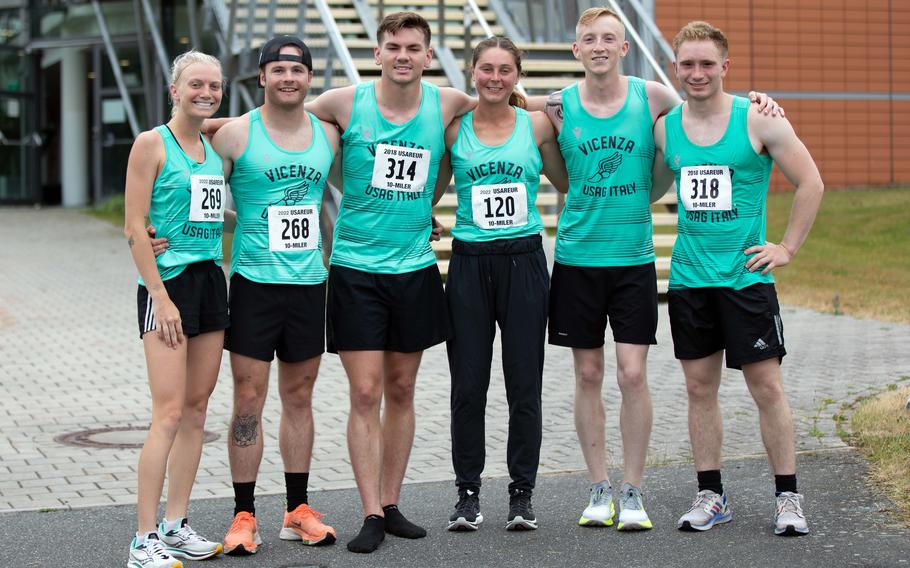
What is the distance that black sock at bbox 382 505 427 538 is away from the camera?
519 centimetres

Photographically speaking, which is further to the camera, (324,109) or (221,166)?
(324,109)

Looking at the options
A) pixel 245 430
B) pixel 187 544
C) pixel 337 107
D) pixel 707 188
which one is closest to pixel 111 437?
pixel 245 430

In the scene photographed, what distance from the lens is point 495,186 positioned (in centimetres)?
520

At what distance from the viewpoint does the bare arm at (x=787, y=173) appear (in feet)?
16.9

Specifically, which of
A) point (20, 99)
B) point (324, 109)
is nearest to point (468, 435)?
point (324, 109)

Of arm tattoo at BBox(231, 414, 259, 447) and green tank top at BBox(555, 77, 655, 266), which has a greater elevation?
green tank top at BBox(555, 77, 655, 266)

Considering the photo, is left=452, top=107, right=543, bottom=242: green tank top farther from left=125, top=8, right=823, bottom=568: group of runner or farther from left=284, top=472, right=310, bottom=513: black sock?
left=284, top=472, right=310, bottom=513: black sock

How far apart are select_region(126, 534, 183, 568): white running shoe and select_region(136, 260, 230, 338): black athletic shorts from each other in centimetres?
78

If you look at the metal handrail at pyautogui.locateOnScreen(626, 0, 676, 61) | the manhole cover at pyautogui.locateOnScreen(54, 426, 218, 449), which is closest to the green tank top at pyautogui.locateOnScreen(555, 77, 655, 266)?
the manhole cover at pyautogui.locateOnScreen(54, 426, 218, 449)

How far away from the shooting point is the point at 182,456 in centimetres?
506

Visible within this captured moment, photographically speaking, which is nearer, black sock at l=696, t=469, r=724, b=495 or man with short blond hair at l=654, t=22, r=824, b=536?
man with short blond hair at l=654, t=22, r=824, b=536

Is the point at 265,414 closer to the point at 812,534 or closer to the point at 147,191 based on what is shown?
the point at 147,191

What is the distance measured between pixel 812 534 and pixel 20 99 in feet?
95.6

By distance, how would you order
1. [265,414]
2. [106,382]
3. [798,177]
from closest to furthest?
1. [798,177]
2. [265,414]
3. [106,382]
